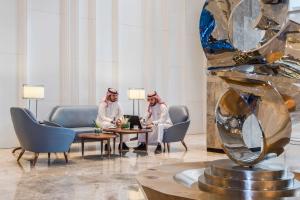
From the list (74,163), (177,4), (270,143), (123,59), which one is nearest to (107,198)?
(74,163)

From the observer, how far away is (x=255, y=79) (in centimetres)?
156

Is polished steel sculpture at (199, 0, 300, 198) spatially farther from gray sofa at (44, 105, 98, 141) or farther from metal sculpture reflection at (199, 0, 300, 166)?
gray sofa at (44, 105, 98, 141)

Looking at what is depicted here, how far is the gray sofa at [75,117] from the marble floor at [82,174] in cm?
66

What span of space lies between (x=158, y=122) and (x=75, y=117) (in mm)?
2076

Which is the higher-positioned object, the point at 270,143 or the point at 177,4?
the point at 177,4

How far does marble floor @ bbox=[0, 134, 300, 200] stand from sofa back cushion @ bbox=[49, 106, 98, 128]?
0.75 m

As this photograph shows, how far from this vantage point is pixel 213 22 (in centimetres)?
175

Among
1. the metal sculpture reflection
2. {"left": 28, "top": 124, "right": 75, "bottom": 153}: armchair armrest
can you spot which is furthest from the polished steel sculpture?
{"left": 28, "top": 124, "right": 75, "bottom": 153}: armchair armrest

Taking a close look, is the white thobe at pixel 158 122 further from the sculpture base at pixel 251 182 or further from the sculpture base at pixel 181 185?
the sculpture base at pixel 251 182

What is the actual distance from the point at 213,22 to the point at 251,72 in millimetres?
330

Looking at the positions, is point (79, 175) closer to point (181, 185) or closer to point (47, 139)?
point (47, 139)

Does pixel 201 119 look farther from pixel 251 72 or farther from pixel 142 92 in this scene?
pixel 251 72

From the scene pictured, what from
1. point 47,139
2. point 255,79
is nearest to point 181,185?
point 255,79

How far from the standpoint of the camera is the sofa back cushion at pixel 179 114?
9664mm
